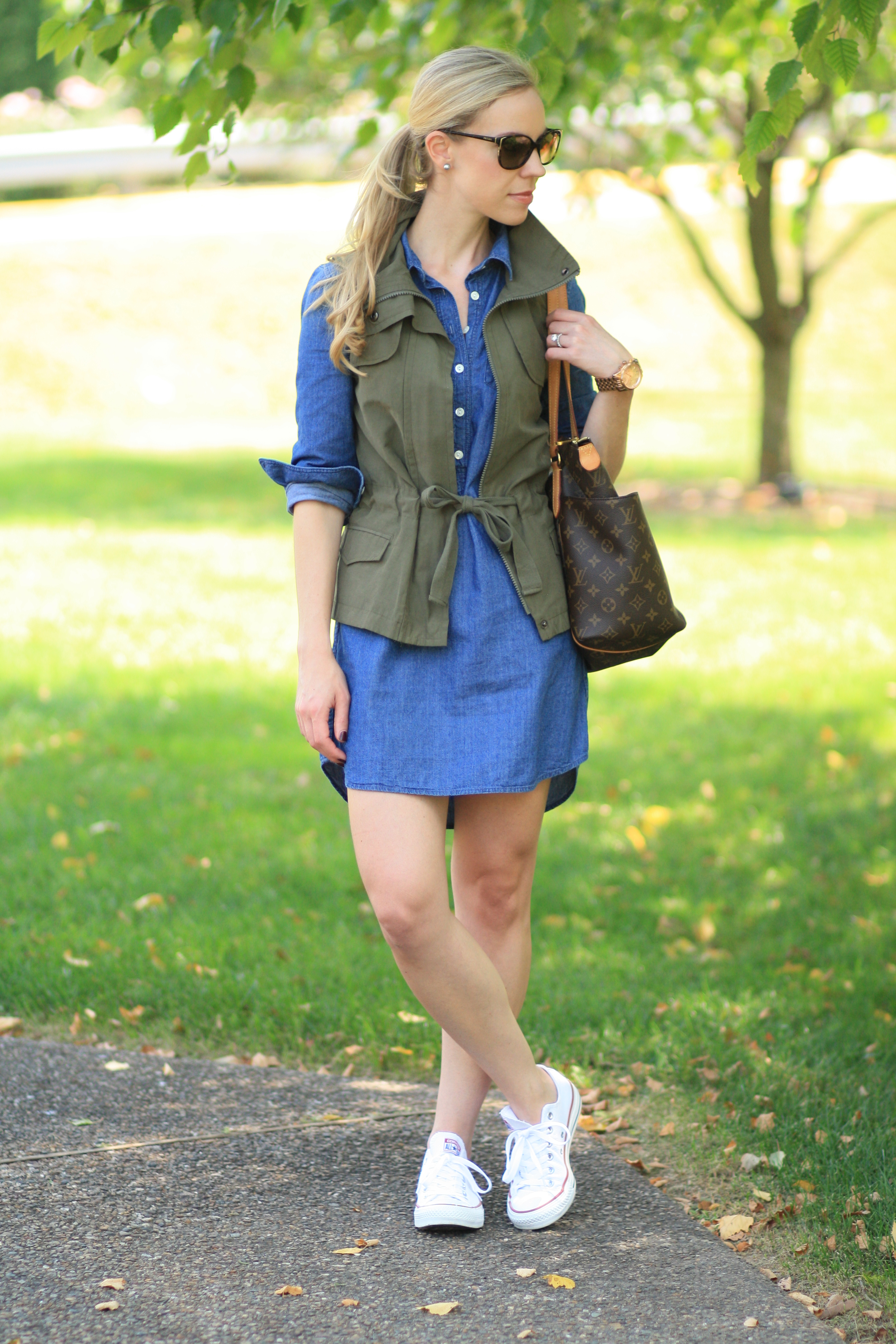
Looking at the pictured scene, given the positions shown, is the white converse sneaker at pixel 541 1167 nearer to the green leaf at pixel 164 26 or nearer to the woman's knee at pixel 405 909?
the woman's knee at pixel 405 909

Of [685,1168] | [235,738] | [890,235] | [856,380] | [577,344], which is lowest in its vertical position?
[685,1168]

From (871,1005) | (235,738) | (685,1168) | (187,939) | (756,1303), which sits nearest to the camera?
(756,1303)

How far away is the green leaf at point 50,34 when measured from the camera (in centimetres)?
338

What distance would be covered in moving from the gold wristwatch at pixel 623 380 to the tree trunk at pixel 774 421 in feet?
39.2

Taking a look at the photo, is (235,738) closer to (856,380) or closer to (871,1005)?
(871,1005)

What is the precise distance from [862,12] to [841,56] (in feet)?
0.42

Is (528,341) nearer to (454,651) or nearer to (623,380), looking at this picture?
(623,380)

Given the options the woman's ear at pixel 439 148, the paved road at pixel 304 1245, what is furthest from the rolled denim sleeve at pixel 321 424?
the paved road at pixel 304 1245

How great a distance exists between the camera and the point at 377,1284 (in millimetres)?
2520

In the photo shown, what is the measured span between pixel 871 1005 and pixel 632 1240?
1541mm

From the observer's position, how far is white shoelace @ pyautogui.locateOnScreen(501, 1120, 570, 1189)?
2.73 m

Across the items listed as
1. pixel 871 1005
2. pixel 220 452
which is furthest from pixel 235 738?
pixel 220 452

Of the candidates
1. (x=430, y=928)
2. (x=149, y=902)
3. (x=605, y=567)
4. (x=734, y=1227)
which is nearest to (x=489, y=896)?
(x=430, y=928)

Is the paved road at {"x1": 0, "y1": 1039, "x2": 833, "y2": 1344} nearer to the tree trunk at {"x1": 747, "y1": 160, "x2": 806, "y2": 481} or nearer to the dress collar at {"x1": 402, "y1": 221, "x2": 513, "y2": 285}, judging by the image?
the dress collar at {"x1": 402, "y1": 221, "x2": 513, "y2": 285}
